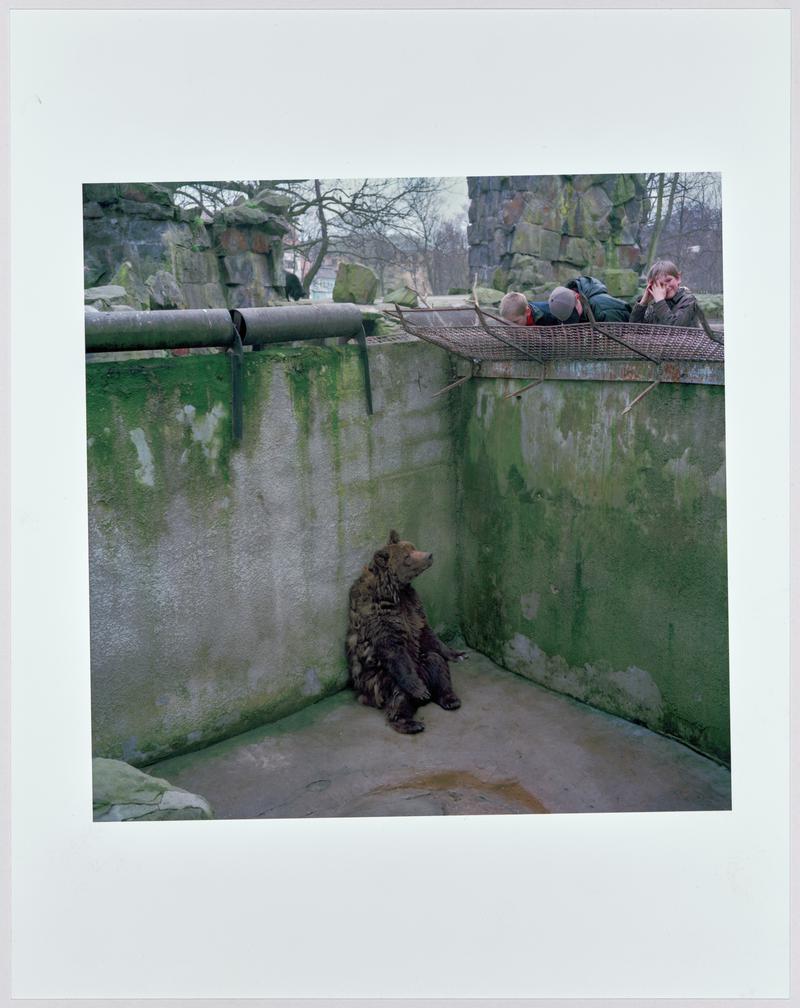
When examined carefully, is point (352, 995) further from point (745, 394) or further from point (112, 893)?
point (745, 394)

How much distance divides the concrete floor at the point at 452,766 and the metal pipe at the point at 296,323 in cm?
220

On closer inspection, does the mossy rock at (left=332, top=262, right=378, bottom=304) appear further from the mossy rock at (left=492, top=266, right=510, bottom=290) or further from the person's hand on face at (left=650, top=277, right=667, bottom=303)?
the mossy rock at (left=492, top=266, right=510, bottom=290)

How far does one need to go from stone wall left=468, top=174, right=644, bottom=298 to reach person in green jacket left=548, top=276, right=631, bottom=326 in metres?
4.21

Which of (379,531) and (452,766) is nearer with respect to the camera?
(452,766)

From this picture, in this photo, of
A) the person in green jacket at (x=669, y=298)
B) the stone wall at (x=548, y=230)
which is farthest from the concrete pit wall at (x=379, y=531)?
the stone wall at (x=548, y=230)

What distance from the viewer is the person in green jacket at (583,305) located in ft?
16.7

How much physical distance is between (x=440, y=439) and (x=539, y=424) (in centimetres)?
76

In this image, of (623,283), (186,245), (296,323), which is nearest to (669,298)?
(296,323)

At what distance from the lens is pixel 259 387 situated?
197 inches

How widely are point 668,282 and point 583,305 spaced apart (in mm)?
529

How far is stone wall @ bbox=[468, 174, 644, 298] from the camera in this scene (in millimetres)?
9742

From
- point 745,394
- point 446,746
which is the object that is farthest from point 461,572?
point 745,394

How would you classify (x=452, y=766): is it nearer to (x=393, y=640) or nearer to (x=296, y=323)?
(x=393, y=640)

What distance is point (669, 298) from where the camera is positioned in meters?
4.71
